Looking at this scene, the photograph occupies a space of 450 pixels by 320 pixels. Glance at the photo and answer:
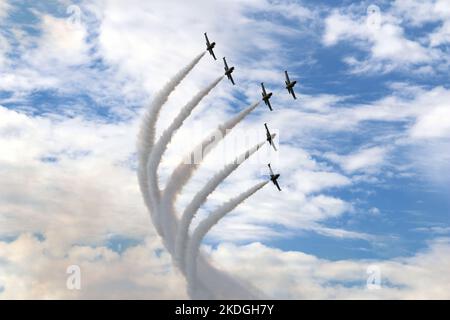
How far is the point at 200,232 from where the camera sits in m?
160

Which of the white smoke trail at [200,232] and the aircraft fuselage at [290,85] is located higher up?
the aircraft fuselage at [290,85]

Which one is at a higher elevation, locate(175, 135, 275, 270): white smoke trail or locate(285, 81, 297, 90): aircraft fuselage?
locate(285, 81, 297, 90): aircraft fuselage

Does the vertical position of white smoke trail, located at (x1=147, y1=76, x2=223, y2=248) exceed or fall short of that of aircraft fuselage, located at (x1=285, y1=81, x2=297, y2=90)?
it falls short

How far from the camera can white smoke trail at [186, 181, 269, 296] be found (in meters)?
155

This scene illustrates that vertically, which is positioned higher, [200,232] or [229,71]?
[229,71]

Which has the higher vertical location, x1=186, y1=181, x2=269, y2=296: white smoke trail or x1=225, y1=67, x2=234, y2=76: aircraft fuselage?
x1=225, y1=67, x2=234, y2=76: aircraft fuselage

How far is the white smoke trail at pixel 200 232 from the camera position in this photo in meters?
155

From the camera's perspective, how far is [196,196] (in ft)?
520

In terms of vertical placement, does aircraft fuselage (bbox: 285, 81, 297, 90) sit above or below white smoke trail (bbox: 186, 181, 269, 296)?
above

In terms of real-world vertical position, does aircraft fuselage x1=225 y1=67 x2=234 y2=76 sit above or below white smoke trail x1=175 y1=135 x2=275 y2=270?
above

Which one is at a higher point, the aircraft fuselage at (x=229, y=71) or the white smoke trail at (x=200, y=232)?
the aircraft fuselage at (x=229, y=71)

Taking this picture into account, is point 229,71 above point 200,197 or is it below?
above

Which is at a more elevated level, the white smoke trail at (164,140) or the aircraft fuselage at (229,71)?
the aircraft fuselage at (229,71)
